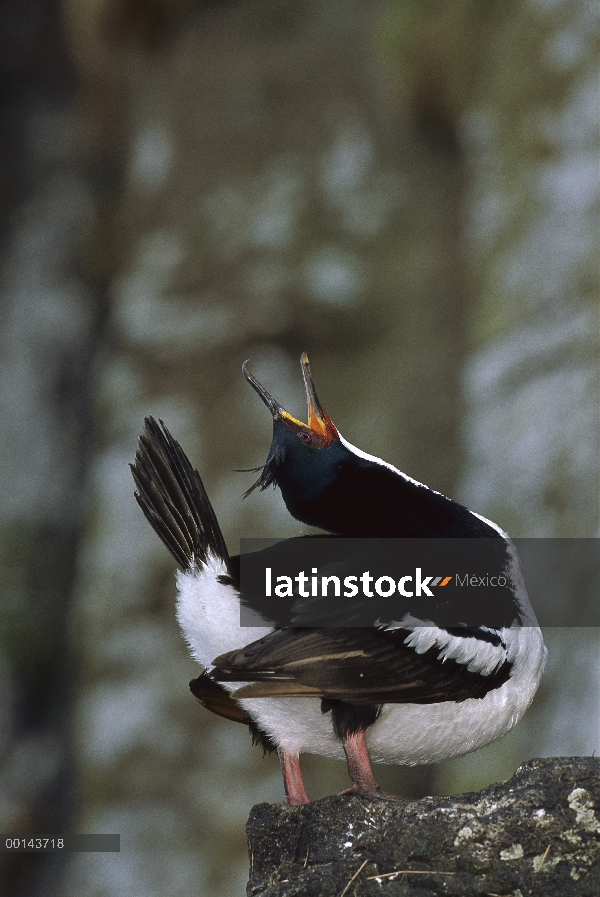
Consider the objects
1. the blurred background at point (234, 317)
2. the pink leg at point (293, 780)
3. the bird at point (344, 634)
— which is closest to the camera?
the bird at point (344, 634)

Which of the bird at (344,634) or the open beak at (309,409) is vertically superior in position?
the open beak at (309,409)

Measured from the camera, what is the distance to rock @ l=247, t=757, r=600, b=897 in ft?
3.43

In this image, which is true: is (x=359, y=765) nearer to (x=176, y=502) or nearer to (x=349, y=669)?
(x=349, y=669)

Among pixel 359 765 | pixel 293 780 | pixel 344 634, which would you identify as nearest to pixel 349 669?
pixel 344 634

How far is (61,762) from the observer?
198 cm

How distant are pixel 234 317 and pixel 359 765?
1.10 m

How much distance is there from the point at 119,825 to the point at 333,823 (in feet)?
2.97

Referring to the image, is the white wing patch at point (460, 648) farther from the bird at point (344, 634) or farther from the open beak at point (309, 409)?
the open beak at point (309, 409)

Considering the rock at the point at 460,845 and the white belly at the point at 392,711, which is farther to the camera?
the white belly at the point at 392,711

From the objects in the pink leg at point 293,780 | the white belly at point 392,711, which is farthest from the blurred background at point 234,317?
the pink leg at point 293,780

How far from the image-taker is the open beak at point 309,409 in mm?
1407

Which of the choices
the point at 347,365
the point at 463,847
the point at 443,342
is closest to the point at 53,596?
the point at 347,365

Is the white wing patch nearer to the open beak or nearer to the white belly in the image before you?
the white belly

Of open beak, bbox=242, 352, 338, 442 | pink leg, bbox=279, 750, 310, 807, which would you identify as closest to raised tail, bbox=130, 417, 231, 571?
open beak, bbox=242, 352, 338, 442
